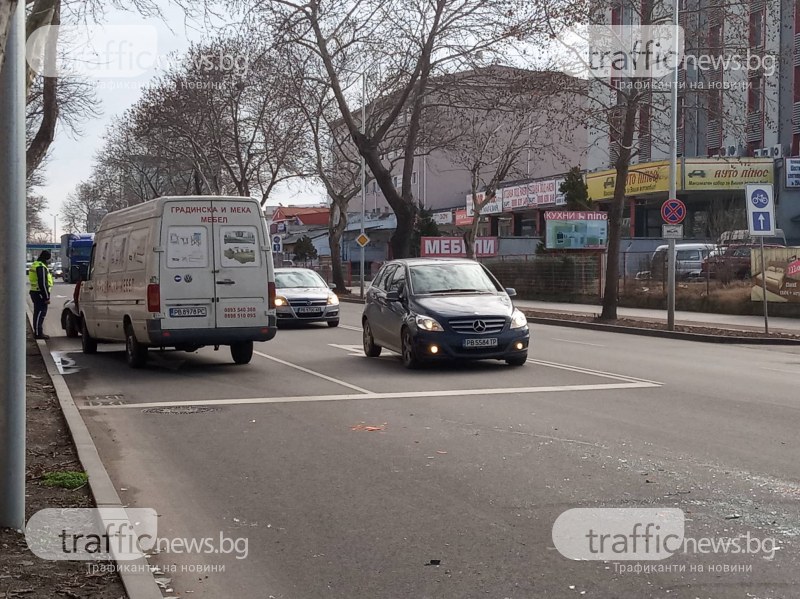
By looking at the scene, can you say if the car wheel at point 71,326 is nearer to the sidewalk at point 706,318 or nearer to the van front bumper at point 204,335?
the van front bumper at point 204,335

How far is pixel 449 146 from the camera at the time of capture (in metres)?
39.6

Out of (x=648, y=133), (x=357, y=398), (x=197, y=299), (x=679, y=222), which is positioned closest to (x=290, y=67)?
(x=648, y=133)

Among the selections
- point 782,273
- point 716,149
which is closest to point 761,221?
point 782,273

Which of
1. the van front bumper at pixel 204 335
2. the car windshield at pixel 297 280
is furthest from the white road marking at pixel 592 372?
the car windshield at pixel 297 280

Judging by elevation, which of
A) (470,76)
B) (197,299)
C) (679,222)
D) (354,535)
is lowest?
(354,535)

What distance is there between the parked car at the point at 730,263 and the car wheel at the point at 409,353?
18553 millimetres

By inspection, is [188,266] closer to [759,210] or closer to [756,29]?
[759,210]

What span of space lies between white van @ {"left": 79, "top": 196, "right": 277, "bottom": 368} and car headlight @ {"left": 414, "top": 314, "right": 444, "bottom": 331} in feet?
7.56

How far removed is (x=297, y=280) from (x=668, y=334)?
9.43 metres

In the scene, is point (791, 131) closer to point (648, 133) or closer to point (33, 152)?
point (648, 133)

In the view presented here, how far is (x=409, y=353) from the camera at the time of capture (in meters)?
15.1

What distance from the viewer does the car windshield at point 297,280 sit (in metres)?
26.2

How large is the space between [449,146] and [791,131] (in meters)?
18.3

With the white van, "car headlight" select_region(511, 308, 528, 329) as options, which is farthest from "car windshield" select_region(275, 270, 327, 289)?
"car headlight" select_region(511, 308, 528, 329)
